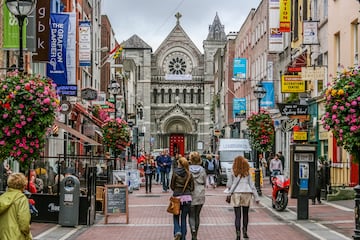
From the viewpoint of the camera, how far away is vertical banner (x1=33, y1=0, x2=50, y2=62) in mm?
25531

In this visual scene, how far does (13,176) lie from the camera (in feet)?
32.8

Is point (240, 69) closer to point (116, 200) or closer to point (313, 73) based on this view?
point (313, 73)

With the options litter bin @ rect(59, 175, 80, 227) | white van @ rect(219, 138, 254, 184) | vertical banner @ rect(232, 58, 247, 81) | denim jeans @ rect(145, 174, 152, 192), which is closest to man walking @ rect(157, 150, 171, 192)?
denim jeans @ rect(145, 174, 152, 192)

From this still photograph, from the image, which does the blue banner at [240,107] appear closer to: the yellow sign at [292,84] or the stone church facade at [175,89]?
the yellow sign at [292,84]

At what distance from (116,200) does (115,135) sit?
1782cm

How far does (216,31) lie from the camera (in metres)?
111

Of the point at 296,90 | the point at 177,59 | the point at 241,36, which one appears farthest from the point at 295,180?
the point at 177,59

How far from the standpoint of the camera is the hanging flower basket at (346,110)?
13.8m

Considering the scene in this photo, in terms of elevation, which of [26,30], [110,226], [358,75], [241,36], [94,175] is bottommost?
[110,226]

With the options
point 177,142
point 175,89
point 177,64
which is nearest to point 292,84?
point 177,142

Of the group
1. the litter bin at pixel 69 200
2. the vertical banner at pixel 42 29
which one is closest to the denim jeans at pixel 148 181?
the vertical banner at pixel 42 29

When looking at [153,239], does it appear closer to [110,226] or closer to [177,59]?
[110,226]

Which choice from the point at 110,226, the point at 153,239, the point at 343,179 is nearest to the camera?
the point at 153,239

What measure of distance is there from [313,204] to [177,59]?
7886cm
